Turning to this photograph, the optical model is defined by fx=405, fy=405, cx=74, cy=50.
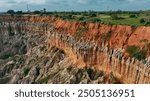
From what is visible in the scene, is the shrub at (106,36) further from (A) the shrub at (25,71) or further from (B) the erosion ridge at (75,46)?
(A) the shrub at (25,71)

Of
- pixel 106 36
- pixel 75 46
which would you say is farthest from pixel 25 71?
pixel 106 36

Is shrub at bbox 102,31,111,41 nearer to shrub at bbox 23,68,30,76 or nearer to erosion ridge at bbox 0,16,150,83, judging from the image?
erosion ridge at bbox 0,16,150,83

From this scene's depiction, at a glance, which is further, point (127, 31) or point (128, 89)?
point (127, 31)

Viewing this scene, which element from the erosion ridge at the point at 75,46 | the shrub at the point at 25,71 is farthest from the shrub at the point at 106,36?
the shrub at the point at 25,71

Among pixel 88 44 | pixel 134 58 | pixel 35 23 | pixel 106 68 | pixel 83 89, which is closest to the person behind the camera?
pixel 83 89

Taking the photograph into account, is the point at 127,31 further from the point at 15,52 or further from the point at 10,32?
the point at 10,32

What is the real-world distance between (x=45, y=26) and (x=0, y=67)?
14.9m

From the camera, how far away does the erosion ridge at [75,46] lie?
50.4 meters

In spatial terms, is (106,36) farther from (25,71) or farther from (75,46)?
(25,71)

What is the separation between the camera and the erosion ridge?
50.4m

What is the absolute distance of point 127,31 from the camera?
186ft

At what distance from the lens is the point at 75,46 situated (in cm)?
7056

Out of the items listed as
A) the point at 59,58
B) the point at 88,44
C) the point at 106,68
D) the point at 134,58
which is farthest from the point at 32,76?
the point at 134,58

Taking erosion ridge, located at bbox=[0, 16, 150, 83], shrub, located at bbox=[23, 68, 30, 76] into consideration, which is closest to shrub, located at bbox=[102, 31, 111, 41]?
erosion ridge, located at bbox=[0, 16, 150, 83]
